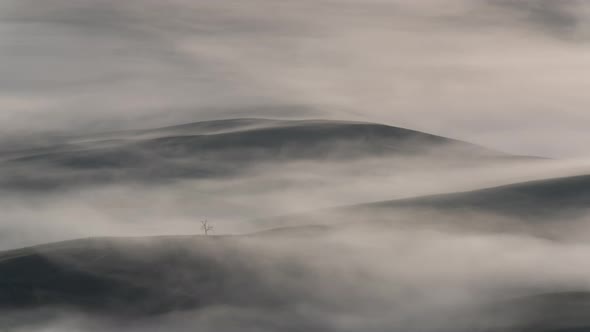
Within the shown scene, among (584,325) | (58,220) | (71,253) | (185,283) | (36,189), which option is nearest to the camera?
(584,325)

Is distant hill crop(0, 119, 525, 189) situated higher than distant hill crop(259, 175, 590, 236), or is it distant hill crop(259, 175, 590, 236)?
distant hill crop(0, 119, 525, 189)

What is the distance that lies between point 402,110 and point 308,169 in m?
5.43

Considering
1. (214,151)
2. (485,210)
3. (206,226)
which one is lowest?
(485,210)

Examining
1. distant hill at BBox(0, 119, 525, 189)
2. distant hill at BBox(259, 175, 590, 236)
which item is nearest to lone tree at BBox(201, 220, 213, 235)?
distant hill at BBox(259, 175, 590, 236)

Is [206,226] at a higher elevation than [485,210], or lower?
higher

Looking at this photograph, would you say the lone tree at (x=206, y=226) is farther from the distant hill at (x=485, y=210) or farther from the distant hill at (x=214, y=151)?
the distant hill at (x=214, y=151)

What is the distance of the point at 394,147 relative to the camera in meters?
14.4

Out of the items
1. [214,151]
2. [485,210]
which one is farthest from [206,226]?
[214,151]

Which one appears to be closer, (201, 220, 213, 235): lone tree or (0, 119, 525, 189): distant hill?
(201, 220, 213, 235): lone tree

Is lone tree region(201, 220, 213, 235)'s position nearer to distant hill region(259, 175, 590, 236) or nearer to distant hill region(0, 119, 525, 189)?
distant hill region(259, 175, 590, 236)

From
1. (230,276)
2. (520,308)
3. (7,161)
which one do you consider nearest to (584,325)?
(520,308)

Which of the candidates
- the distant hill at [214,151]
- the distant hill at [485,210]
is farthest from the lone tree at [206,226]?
the distant hill at [214,151]

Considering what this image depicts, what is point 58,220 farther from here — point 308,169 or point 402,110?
point 402,110

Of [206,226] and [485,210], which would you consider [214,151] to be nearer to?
[206,226]
